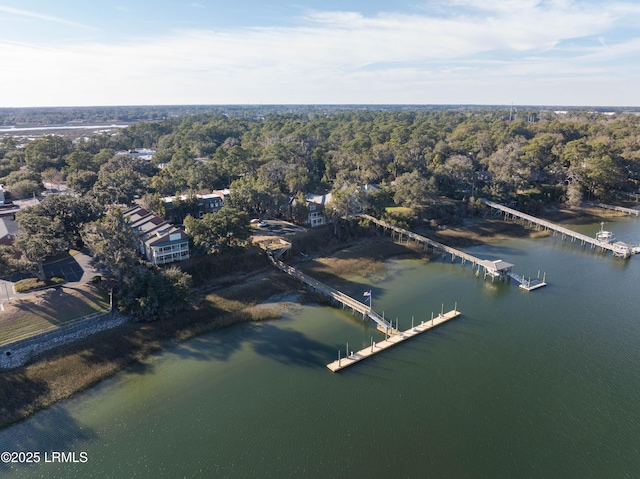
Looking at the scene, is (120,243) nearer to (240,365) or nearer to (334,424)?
(240,365)

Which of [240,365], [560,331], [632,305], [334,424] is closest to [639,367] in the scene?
[560,331]

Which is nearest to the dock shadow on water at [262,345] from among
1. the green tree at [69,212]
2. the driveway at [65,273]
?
the driveway at [65,273]

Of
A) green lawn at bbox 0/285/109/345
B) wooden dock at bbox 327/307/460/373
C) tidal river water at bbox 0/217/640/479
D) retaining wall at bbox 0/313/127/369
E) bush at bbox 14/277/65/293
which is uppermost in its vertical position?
bush at bbox 14/277/65/293

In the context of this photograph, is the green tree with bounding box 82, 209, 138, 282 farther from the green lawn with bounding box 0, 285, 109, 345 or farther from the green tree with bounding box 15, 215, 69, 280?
the green tree with bounding box 15, 215, 69, 280

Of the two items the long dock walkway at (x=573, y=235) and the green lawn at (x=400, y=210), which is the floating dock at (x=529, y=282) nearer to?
the long dock walkway at (x=573, y=235)

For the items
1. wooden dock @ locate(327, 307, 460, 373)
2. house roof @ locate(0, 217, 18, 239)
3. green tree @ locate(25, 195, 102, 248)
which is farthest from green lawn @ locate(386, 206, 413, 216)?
house roof @ locate(0, 217, 18, 239)

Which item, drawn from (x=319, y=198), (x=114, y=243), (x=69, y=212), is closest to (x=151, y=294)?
(x=114, y=243)
